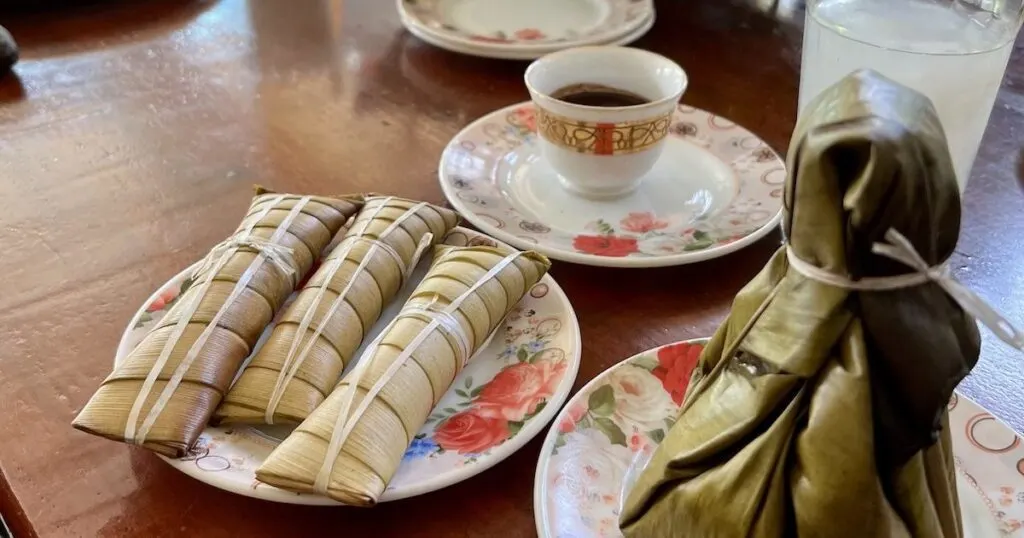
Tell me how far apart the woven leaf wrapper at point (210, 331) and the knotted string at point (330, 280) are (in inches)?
1.2

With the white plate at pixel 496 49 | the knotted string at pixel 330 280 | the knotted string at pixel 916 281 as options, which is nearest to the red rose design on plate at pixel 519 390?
the knotted string at pixel 330 280

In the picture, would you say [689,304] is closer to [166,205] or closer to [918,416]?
[918,416]

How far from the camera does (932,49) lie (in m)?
0.63

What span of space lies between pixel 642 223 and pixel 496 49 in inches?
13.3

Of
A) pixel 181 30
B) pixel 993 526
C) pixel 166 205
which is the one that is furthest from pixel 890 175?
pixel 181 30

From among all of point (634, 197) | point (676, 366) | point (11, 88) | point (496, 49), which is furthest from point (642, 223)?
point (11, 88)

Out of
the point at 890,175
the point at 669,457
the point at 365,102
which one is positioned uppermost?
the point at 890,175

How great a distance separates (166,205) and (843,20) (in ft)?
1.86

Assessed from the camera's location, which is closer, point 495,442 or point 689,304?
point 495,442

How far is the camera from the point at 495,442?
478mm

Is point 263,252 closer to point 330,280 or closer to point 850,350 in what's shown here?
point 330,280

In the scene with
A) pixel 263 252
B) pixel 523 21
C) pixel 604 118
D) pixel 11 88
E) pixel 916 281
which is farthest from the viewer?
pixel 523 21

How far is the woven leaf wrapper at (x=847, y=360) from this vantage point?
30cm

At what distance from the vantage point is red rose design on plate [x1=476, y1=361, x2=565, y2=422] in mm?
503
